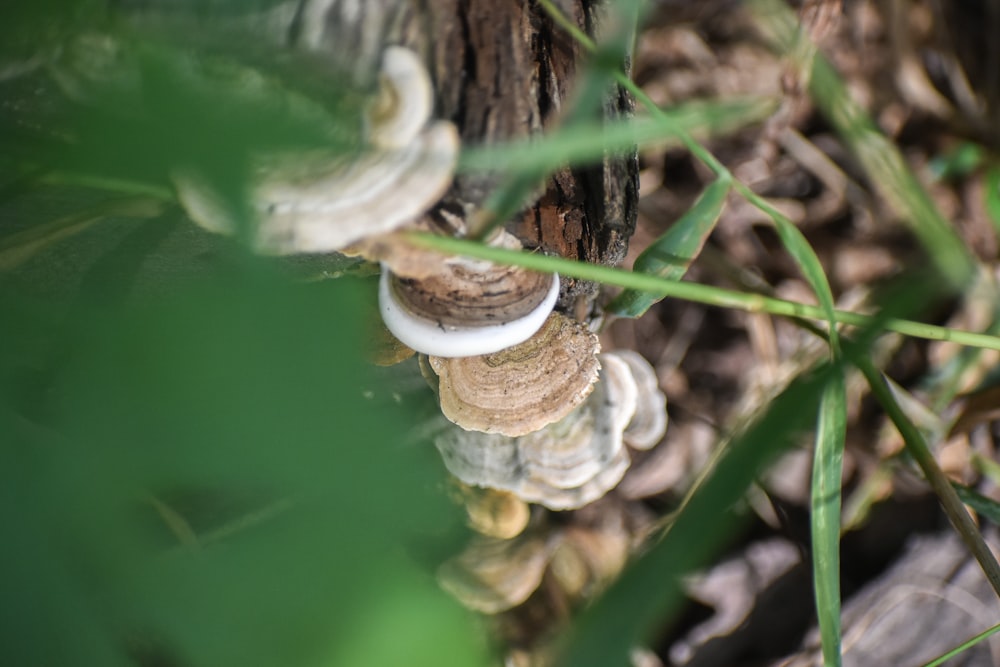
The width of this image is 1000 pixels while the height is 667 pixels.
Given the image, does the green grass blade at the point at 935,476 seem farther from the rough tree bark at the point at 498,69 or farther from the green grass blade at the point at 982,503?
the rough tree bark at the point at 498,69

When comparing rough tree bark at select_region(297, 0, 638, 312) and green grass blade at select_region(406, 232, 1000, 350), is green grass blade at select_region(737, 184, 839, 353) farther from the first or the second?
rough tree bark at select_region(297, 0, 638, 312)

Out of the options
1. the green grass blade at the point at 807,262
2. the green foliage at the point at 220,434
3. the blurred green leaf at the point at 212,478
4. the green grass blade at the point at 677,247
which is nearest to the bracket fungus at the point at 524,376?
the green grass blade at the point at 677,247

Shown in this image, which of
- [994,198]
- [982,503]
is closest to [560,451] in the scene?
[982,503]

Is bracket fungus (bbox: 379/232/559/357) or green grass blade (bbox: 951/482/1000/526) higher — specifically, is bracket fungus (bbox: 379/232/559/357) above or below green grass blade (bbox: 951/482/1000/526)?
above

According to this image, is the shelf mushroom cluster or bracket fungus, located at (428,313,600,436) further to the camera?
bracket fungus, located at (428,313,600,436)

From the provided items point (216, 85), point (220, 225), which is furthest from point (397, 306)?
point (216, 85)

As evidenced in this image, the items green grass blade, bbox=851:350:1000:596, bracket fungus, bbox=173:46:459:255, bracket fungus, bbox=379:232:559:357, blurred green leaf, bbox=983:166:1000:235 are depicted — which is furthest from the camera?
blurred green leaf, bbox=983:166:1000:235

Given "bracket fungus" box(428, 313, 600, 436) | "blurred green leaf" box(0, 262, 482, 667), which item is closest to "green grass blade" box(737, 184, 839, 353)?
"bracket fungus" box(428, 313, 600, 436)
